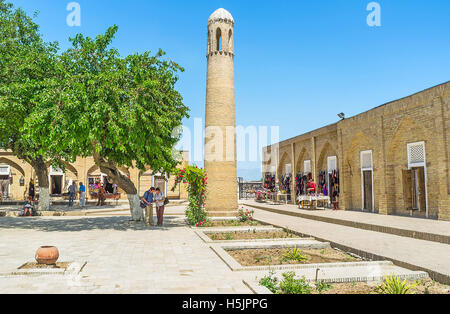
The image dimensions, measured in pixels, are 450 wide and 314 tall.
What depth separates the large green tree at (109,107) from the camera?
1130 cm

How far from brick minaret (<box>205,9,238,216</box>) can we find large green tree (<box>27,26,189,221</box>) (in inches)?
67.2

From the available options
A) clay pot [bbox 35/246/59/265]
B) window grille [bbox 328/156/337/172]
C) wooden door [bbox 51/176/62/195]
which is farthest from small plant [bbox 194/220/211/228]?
wooden door [bbox 51/176/62/195]

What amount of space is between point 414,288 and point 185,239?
20.6 feet

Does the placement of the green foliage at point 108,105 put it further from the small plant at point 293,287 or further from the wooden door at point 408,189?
the wooden door at point 408,189

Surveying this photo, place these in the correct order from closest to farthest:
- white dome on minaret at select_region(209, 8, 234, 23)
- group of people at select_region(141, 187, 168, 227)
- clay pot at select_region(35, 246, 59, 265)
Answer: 1. clay pot at select_region(35, 246, 59, 265)
2. group of people at select_region(141, 187, 168, 227)
3. white dome on minaret at select_region(209, 8, 234, 23)

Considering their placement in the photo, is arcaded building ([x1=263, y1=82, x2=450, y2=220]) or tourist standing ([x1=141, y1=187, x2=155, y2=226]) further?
tourist standing ([x1=141, y1=187, x2=155, y2=226])

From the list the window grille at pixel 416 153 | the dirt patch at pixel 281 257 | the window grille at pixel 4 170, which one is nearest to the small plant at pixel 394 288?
the dirt patch at pixel 281 257

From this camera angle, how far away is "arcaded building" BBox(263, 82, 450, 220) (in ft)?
43.3

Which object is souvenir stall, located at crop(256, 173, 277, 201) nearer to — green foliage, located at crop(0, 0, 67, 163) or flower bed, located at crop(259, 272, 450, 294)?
green foliage, located at crop(0, 0, 67, 163)

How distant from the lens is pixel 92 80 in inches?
457

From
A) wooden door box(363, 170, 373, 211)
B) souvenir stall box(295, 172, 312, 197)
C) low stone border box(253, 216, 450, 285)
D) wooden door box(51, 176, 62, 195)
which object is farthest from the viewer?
wooden door box(51, 176, 62, 195)

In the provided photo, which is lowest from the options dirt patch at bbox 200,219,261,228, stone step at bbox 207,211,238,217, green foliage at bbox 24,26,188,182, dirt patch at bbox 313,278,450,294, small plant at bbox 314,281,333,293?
dirt patch at bbox 200,219,261,228

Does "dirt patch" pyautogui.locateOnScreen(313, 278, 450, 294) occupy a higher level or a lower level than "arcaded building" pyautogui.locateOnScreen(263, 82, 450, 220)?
lower
